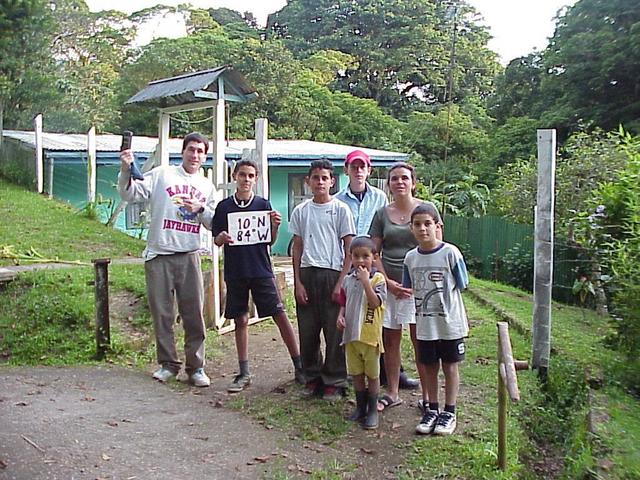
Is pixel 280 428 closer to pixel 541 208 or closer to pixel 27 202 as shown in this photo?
pixel 541 208

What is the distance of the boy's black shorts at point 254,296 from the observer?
5.80 m

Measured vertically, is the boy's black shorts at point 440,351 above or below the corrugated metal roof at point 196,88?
below

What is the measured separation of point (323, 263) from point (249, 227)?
74 centimetres

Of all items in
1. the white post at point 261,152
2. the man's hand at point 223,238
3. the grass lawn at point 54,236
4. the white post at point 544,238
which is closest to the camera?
the man's hand at point 223,238

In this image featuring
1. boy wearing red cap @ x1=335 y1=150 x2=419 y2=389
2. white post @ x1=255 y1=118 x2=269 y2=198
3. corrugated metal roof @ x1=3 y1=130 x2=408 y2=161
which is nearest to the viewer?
boy wearing red cap @ x1=335 y1=150 x2=419 y2=389

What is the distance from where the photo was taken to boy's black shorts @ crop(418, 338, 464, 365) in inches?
185

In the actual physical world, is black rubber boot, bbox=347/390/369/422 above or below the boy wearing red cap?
below

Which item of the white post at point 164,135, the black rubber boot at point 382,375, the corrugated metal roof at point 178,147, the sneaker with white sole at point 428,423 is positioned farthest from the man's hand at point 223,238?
the corrugated metal roof at point 178,147

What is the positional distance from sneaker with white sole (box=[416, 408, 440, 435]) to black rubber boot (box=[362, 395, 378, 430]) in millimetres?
284

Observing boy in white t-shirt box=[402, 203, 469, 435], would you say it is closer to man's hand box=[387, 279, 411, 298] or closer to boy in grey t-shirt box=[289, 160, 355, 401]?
man's hand box=[387, 279, 411, 298]

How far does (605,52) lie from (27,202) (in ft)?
54.9

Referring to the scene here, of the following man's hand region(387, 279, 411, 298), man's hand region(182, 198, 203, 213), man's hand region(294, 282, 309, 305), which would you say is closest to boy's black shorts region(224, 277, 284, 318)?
man's hand region(294, 282, 309, 305)

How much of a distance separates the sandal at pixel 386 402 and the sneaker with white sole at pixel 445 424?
1.78 ft

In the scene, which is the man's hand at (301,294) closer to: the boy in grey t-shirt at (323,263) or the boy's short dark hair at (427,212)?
the boy in grey t-shirt at (323,263)
